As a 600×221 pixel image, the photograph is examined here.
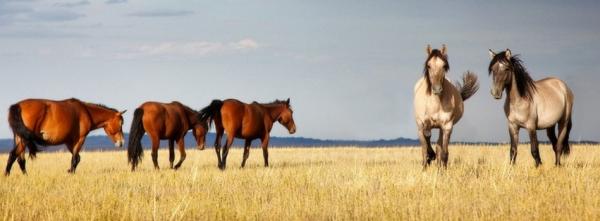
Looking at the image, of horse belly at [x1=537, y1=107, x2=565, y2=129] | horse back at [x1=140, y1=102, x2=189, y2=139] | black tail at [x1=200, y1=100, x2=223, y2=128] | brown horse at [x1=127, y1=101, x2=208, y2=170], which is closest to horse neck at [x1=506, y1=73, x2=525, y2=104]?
horse belly at [x1=537, y1=107, x2=565, y2=129]

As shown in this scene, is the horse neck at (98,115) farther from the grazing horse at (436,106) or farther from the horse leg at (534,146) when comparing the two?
the horse leg at (534,146)

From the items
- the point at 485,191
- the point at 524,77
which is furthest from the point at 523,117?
the point at 485,191

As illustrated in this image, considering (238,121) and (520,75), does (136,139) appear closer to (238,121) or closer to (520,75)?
(238,121)

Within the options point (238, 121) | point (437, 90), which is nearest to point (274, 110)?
point (238, 121)

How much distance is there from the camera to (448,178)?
11961 mm

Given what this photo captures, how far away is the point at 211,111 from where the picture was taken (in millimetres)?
18000

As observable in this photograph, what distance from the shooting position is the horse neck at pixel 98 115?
16.5 m

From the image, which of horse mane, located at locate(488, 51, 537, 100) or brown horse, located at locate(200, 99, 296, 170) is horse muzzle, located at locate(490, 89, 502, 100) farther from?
brown horse, located at locate(200, 99, 296, 170)

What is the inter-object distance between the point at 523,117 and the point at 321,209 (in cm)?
740

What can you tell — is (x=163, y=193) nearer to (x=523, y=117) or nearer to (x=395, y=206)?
(x=395, y=206)

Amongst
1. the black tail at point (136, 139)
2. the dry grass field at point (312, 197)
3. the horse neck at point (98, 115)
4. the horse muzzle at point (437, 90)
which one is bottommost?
the dry grass field at point (312, 197)

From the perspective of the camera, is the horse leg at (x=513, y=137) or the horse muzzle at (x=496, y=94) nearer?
the horse muzzle at (x=496, y=94)

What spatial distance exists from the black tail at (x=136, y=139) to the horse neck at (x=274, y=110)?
3.59 metres

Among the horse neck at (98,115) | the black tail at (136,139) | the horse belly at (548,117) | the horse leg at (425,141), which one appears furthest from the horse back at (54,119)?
the horse belly at (548,117)
